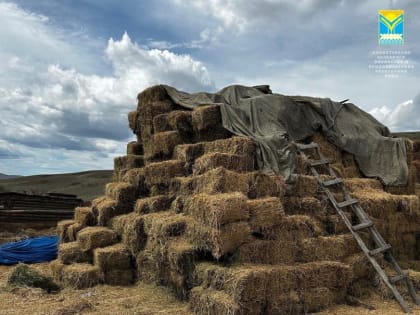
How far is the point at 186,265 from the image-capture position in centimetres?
733

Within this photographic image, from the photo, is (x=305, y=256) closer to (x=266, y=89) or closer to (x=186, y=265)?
(x=186, y=265)

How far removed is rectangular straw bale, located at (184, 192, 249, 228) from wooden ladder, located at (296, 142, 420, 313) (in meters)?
2.28

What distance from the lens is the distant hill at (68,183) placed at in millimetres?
44250

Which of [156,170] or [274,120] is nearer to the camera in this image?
[156,170]

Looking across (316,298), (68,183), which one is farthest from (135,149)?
(68,183)

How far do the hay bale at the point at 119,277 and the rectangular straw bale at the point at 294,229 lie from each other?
3.58m

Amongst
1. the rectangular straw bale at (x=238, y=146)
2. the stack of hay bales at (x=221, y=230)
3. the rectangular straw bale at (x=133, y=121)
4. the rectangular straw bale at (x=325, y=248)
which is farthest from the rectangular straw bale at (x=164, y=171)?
the rectangular straw bale at (x=325, y=248)

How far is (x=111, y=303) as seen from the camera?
7.46m

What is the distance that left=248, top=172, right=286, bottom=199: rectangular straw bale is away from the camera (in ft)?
25.6

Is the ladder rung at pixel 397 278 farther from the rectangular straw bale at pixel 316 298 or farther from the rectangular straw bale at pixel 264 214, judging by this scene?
the rectangular straw bale at pixel 264 214

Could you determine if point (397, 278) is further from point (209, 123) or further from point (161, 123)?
point (161, 123)

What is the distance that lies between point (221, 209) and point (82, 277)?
12.8 ft

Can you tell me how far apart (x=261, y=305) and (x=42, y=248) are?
834cm

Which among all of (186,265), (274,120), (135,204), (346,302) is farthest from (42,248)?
(346,302)
